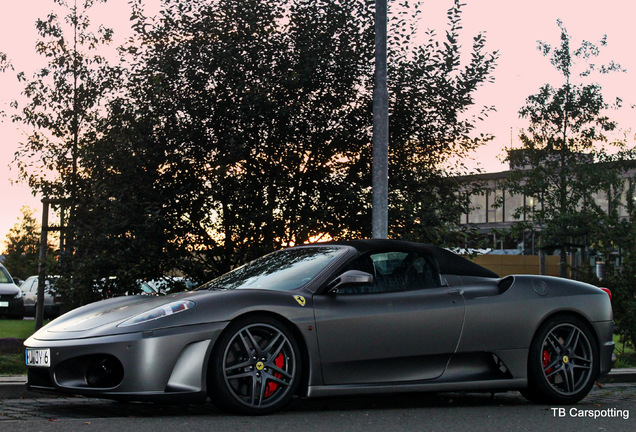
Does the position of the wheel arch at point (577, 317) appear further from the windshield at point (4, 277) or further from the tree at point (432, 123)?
the windshield at point (4, 277)

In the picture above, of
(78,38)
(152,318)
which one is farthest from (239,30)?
(152,318)

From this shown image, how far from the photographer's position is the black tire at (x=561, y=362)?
7402 millimetres

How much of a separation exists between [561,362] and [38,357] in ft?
13.9

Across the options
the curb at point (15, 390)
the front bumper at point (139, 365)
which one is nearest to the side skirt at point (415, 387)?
the front bumper at point (139, 365)

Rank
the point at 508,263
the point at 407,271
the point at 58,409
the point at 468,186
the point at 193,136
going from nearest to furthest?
the point at 58,409 → the point at 407,271 → the point at 193,136 → the point at 468,186 → the point at 508,263

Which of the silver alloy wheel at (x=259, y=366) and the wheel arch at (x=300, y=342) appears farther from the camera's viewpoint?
the wheel arch at (x=300, y=342)

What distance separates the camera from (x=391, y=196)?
40.2 ft

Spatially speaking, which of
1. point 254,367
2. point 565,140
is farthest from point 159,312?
point 565,140

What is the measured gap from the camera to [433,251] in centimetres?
747

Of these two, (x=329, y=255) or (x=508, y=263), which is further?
(x=508, y=263)

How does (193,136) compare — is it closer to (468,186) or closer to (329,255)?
(468,186)

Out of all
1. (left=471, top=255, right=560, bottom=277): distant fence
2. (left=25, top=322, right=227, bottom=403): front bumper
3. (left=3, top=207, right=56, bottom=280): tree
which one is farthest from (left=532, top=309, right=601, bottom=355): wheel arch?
(left=3, top=207, right=56, bottom=280): tree

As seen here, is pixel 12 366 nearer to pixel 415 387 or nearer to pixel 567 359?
pixel 415 387

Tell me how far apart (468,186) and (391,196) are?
5.42ft
